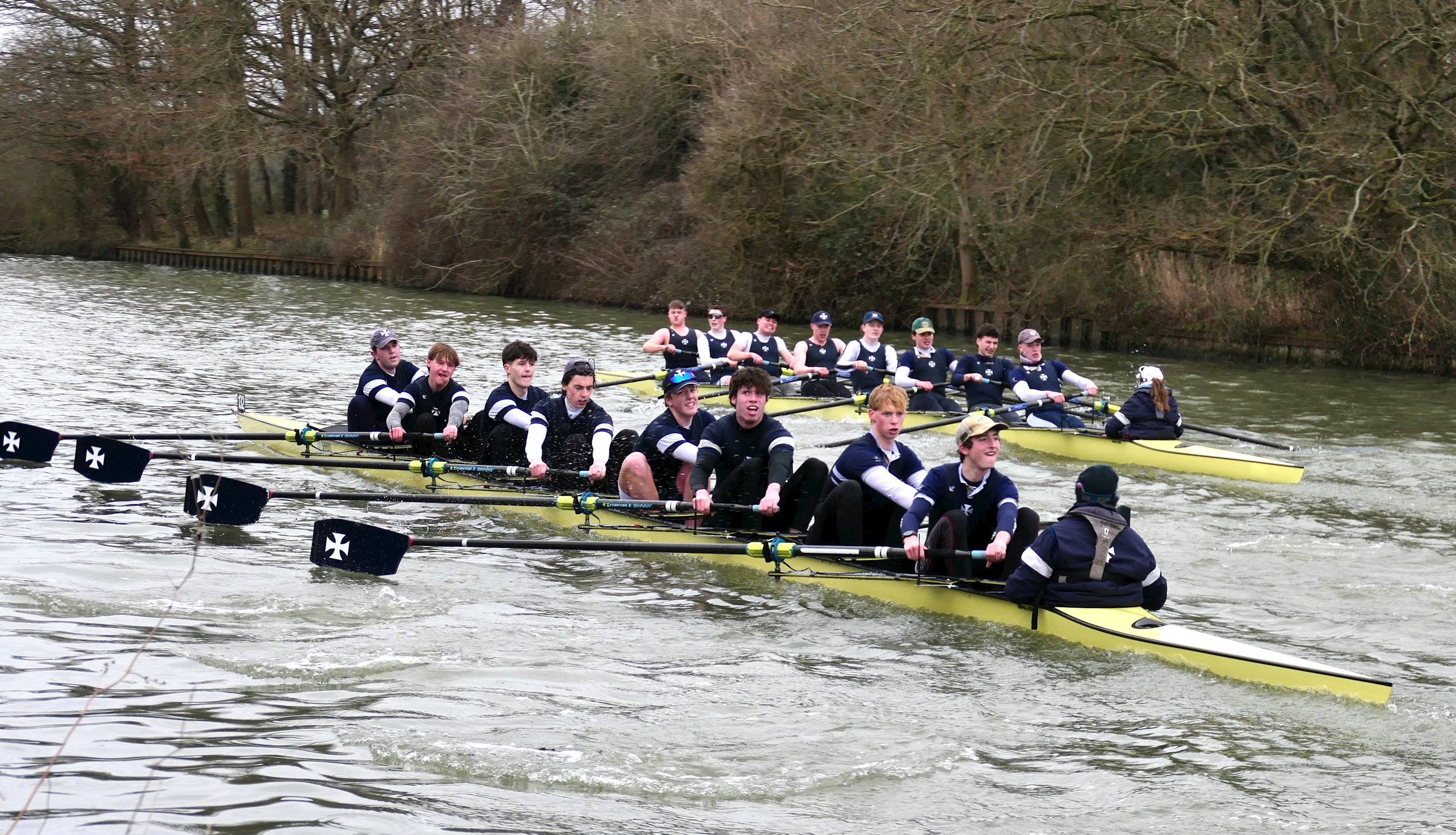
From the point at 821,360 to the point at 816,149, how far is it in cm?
1168

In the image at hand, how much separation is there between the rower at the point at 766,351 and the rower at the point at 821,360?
0.23m

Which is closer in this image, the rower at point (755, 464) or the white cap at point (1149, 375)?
the rower at point (755, 464)

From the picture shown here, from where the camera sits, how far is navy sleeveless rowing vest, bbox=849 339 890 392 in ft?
62.4

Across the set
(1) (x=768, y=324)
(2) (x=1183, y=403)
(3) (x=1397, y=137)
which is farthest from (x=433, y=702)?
(3) (x=1397, y=137)

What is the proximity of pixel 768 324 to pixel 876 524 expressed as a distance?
429 inches

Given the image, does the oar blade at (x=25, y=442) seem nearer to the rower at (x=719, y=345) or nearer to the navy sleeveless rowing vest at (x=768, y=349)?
the rower at (x=719, y=345)

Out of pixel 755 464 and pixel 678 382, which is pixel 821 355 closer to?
pixel 678 382

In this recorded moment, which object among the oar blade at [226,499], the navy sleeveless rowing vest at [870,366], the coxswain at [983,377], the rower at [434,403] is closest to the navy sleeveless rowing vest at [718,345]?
the navy sleeveless rowing vest at [870,366]

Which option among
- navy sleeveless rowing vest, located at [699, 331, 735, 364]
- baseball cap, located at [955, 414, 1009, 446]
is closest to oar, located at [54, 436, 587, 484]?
baseball cap, located at [955, 414, 1009, 446]

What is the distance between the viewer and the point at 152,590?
29.9 feet

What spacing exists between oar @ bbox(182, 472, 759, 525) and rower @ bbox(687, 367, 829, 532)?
0.19m

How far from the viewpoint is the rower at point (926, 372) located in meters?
17.7

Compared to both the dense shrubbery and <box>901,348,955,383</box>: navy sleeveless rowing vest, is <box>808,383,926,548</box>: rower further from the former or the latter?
the dense shrubbery

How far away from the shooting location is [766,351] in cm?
2052
